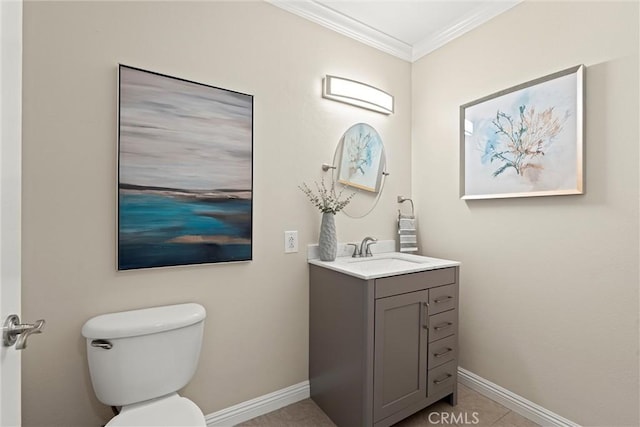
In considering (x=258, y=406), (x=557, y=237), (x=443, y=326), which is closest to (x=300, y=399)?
(x=258, y=406)

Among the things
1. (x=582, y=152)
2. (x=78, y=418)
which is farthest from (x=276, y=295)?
(x=582, y=152)

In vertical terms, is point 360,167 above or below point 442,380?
above

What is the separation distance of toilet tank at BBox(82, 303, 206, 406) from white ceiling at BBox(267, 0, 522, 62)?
6.03ft

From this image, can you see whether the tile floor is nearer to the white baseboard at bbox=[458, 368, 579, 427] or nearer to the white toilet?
the white baseboard at bbox=[458, 368, 579, 427]

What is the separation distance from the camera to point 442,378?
183 centimetres

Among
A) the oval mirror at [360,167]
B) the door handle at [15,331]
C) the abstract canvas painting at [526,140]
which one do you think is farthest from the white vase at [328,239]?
the door handle at [15,331]

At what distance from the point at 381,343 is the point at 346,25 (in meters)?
1.99

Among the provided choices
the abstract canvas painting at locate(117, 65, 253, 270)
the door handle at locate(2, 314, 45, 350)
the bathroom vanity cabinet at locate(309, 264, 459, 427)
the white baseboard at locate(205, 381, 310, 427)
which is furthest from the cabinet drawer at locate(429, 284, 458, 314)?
the door handle at locate(2, 314, 45, 350)

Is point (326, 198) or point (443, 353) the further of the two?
point (326, 198)

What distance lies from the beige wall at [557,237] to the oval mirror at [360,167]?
0.46 m

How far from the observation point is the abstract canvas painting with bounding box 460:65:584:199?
5.21 feet

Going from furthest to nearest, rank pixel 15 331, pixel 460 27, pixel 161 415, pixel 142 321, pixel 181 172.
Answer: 1. pixel 460 27
2. pixel 181 172
3. pixel 142 321
4. pixel 161 415
5. pixel 15 331

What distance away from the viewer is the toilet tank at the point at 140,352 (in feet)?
4.09

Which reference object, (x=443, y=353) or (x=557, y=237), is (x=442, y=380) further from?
(x=557, y=237)
